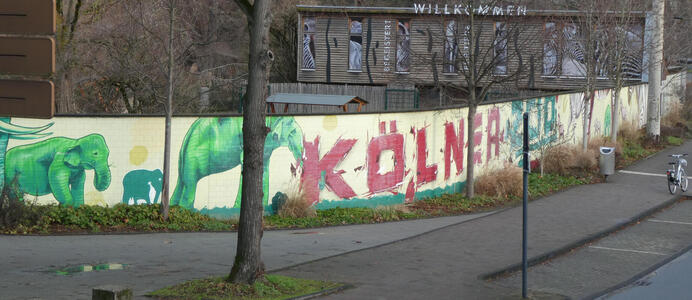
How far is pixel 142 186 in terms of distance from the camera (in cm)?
1559

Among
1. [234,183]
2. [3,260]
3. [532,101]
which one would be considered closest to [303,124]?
[234,183]

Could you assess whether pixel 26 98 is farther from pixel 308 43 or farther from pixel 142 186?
pixel 308 43

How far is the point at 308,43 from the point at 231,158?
81.1 ft

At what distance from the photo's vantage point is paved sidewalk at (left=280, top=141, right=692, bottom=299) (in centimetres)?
1049

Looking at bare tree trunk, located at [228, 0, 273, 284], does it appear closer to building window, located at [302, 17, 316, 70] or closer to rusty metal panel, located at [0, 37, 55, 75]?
rusty metal panel, located at [0, 37, 55, 75]

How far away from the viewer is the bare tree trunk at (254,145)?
9844 mm

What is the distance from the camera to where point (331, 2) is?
161ft

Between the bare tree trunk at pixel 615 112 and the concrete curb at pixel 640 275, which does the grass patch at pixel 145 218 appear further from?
the bare tree trunk at pixel 615 112

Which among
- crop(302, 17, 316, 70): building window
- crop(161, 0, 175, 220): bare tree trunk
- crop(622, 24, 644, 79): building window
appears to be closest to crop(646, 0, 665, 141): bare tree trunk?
crop(622, 24, 644, 79): building window

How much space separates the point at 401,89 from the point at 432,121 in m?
18.0

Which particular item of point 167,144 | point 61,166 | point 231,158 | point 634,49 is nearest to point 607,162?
point 634,49

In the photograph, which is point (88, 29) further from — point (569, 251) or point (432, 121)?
point (569, 251)

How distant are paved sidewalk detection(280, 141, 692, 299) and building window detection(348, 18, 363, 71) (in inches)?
823

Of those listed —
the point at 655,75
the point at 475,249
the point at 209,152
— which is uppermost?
the point at 655,75
